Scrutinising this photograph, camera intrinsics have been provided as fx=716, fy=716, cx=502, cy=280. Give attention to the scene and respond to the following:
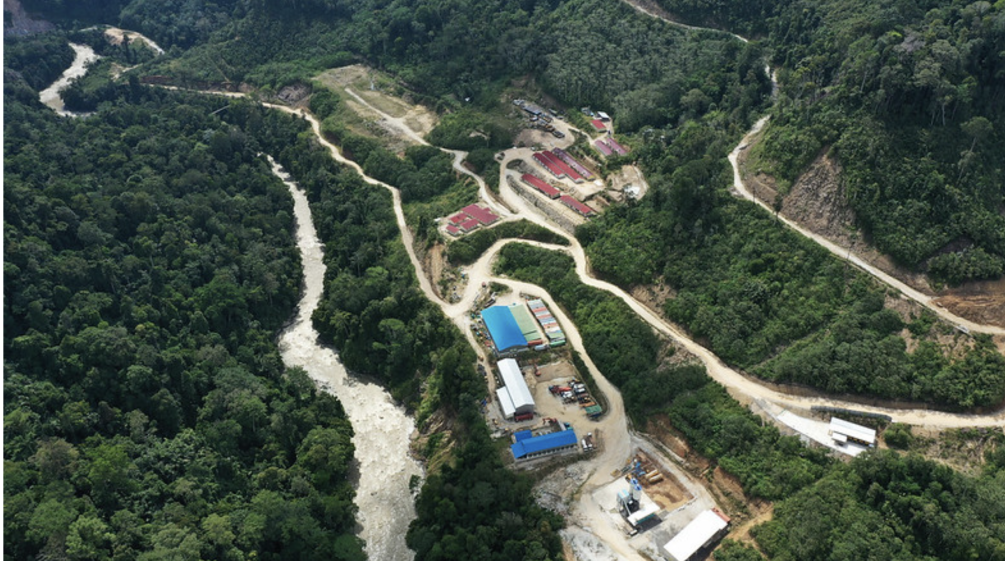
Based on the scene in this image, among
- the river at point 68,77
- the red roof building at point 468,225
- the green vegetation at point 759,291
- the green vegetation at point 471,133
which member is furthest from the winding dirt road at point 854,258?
the river at point 68,77

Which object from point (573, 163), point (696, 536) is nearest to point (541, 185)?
point (573, 163)

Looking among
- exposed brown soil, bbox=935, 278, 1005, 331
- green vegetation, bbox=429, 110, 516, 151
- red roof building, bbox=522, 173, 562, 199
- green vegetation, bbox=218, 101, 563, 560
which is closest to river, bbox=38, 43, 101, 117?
green vegetation, bbox=218, 101, 563, 560

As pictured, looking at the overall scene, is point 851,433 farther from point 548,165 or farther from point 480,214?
point 548,165

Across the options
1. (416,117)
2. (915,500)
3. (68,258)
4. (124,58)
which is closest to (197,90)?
(124,58)

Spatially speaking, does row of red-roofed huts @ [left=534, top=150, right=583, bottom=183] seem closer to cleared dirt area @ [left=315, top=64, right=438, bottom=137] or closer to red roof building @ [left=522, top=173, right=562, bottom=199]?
red roof building @ [left=522, top=173, right=562, bottom=199]

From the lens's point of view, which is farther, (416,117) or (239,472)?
(416,117)

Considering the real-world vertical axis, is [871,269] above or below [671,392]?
above

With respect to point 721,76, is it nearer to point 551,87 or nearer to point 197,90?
point 551,87
